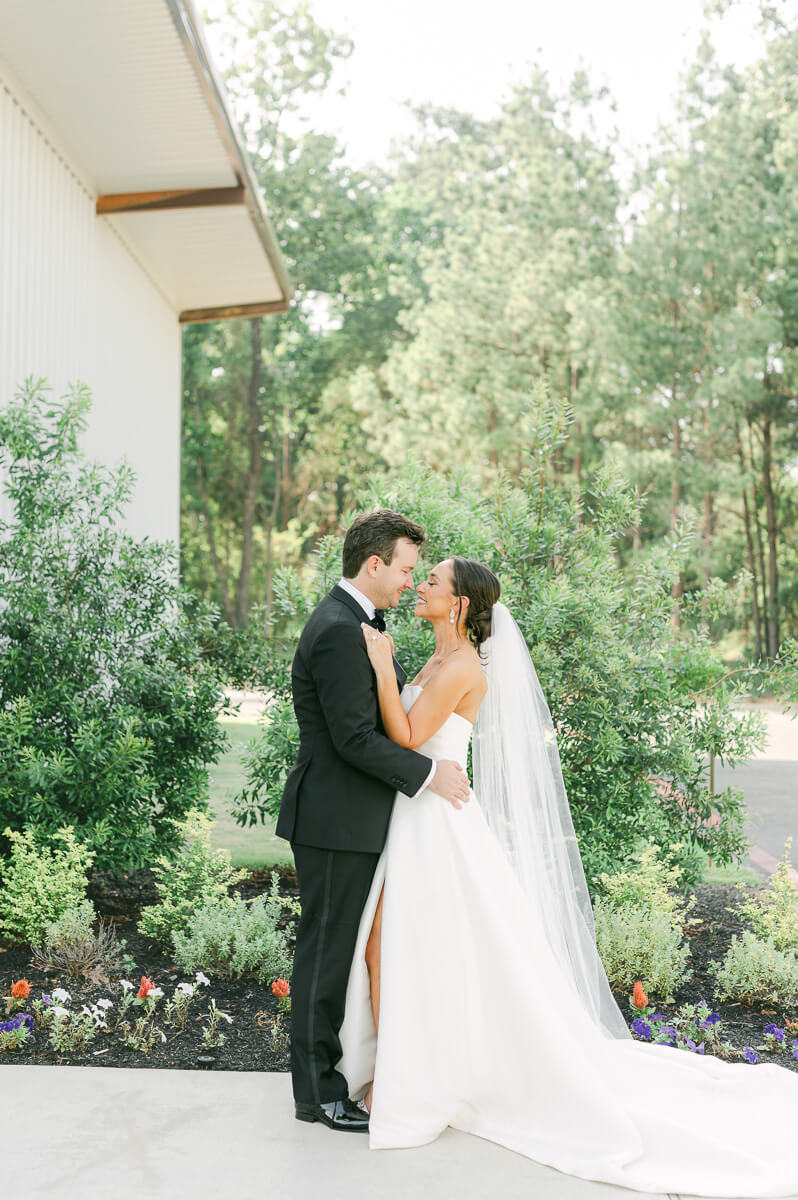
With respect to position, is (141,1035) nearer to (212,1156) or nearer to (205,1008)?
(205,1008)

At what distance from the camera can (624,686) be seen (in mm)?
6016

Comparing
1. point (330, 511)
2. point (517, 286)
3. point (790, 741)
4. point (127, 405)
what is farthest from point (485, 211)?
point (127, 405)

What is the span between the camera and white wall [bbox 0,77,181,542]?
8.00 meters

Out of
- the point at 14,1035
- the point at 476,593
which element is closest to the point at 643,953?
the point at 476,593

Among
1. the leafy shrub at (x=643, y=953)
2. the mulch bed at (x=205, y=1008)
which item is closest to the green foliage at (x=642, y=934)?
the leafy shrub at (x=643, y=953)

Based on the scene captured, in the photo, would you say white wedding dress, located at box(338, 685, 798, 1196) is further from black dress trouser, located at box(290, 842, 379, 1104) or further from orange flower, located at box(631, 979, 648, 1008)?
orange flower, located at box(631, 979, 648, 1008)

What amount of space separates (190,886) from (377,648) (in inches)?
95.0

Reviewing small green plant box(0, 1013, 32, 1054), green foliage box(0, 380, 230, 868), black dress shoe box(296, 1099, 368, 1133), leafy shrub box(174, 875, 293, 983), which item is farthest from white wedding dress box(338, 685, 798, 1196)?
green foliage box(0, 380, 230, 868)

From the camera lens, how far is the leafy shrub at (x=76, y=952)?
17.3 ft

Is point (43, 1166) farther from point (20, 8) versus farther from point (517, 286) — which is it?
point (517, 286)

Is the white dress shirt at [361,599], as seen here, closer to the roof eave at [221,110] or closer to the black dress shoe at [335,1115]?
the black dress shoe at [335,1115]

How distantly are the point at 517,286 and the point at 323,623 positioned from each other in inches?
1117

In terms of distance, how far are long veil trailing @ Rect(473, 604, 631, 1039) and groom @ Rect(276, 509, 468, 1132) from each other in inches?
17.6

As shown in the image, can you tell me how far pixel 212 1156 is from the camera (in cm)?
365
